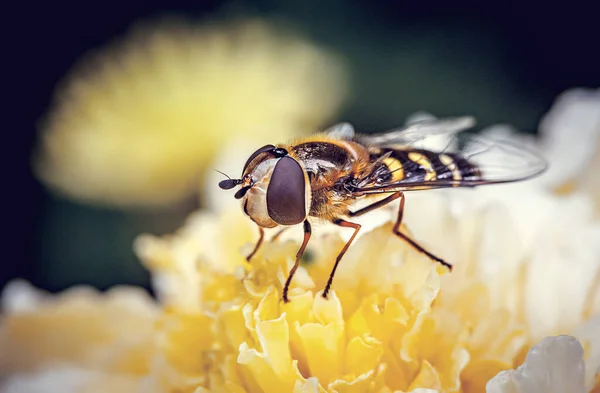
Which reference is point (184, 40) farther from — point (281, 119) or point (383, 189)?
point (383, 189)

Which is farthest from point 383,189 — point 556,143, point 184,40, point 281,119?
point 184,40

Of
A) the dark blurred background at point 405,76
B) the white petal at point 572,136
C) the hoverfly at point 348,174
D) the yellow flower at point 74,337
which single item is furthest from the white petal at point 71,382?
the dark blurred background at point 405,76

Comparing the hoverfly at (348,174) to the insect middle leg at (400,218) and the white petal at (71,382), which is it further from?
the white petal at (71,382)

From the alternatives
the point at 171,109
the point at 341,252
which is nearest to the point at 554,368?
the point at 341,252

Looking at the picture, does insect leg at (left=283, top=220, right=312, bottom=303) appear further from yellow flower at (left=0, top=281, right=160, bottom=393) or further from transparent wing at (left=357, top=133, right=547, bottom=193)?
yellow flower at (left=0, top=281, right=160, bottom=393)

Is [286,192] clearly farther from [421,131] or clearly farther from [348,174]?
[421,131]

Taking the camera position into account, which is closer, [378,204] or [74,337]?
[378,204]
